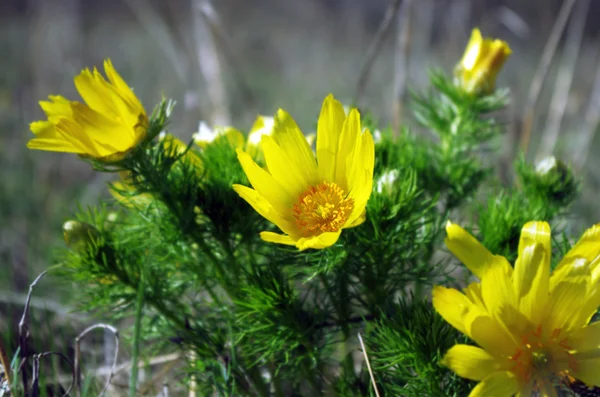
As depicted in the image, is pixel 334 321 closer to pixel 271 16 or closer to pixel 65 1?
pixel 65 1

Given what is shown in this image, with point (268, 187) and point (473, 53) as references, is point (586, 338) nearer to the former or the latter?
point (268, 187)

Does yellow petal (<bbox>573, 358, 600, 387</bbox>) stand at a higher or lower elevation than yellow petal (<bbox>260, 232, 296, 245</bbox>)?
lower

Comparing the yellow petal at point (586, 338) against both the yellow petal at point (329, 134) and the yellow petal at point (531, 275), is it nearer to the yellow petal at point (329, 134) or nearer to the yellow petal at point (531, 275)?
the yellow petal at point (531, 275)

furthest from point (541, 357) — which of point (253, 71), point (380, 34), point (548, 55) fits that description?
point (253, 71)

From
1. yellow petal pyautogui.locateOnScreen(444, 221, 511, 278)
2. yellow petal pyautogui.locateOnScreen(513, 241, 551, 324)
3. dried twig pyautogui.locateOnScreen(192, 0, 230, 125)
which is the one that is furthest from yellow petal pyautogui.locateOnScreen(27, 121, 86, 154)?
dried twig pyautogui.locateOnScreen(192, 0, 230, 125)

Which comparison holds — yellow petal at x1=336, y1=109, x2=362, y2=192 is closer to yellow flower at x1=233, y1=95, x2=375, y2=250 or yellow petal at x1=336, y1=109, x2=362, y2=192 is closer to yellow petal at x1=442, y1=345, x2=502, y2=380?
yellow flower at x1=233, y1=95, x2=375, y2=250

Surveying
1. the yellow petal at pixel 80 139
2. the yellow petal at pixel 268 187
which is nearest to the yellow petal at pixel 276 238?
the yellow petal at pixel 268 187
